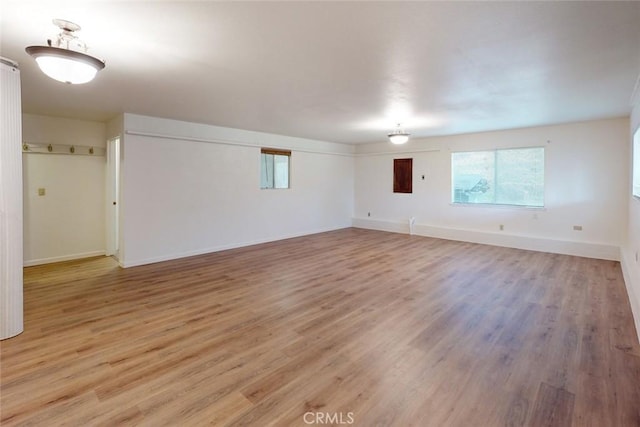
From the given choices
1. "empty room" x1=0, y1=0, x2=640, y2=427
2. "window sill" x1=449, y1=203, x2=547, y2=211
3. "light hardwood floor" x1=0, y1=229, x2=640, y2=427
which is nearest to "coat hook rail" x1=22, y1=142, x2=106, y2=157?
"empty room" x1=0, y1=0, x2=640, y2=427

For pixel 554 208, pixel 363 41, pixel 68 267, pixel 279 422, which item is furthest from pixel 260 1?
pixel 554 208

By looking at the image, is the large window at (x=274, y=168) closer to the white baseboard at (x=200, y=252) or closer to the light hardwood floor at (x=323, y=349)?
the white baseboard at (x=200, y=252)

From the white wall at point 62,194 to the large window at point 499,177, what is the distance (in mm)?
7499

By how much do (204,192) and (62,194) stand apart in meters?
2.30

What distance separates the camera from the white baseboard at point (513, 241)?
5500 mm

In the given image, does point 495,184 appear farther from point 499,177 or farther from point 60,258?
point 60,258

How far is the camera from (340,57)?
8.93ft

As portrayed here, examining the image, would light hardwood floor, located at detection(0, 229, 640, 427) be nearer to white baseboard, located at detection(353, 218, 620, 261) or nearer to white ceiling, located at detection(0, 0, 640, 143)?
white baseboard, located at detection(353, 218, 620, 261)

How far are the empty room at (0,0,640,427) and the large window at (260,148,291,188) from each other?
6 cm

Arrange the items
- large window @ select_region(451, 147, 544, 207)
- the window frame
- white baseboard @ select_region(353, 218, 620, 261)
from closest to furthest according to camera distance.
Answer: white baseboard @ select_region(353, 218, 620, 261) < the window frame < large window @ select_region(451, 147, 544, 207)

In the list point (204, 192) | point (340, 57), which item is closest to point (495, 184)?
point (340, 57)

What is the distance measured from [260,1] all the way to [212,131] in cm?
441

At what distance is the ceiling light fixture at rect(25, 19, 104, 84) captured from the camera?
6.82 feet

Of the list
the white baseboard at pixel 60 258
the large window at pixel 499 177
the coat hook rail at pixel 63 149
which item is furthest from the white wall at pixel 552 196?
the white baseboard at pixel 60 258
